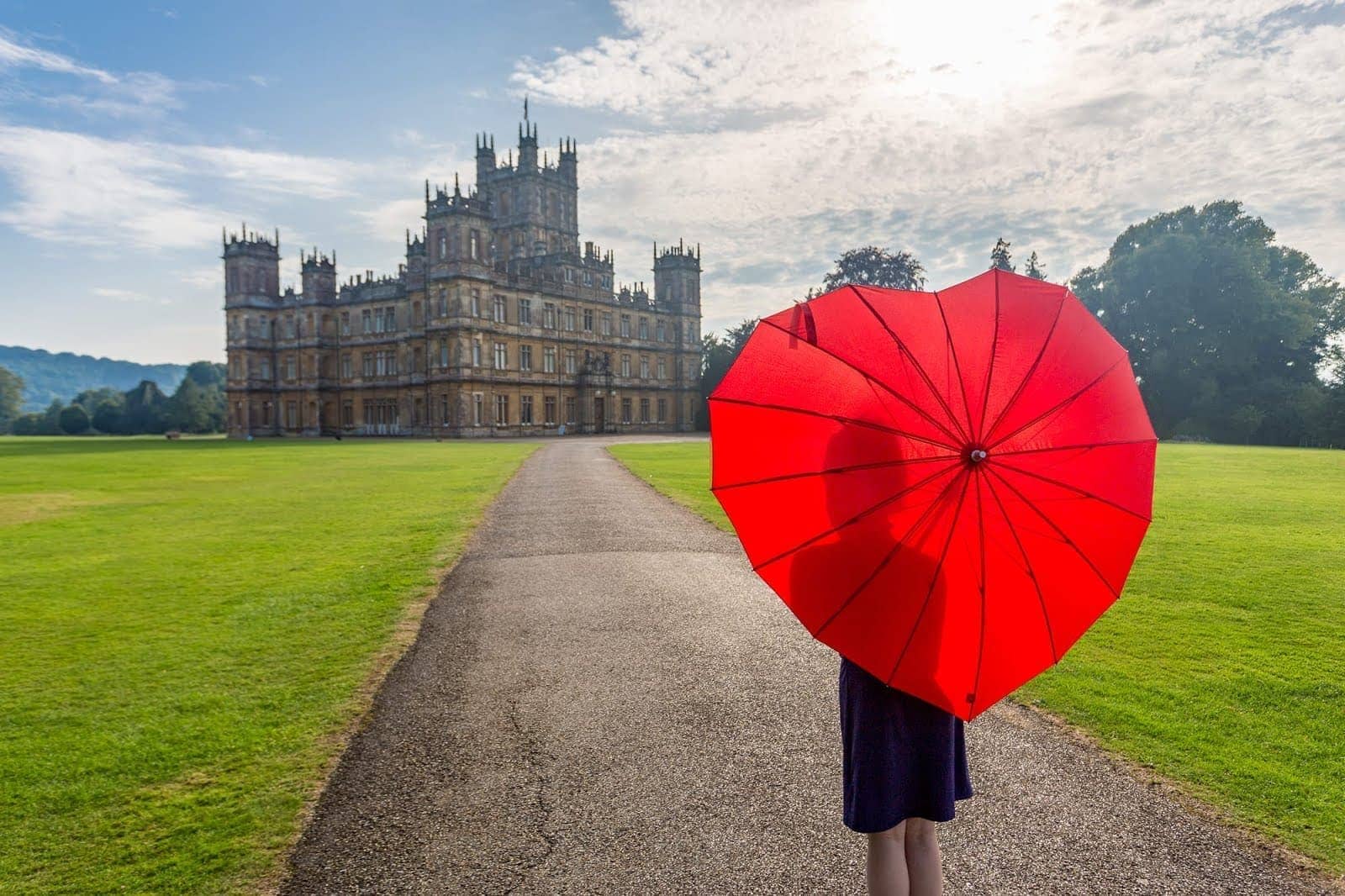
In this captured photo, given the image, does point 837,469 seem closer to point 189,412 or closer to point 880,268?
point 880,268

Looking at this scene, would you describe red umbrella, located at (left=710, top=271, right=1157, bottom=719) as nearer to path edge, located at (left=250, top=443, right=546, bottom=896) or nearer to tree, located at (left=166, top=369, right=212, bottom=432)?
path edge, located at (left=250, top=443, right=546, bottom=896)

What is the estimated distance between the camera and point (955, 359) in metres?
2.48

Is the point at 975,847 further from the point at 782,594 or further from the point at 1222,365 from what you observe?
the point at 1222,365

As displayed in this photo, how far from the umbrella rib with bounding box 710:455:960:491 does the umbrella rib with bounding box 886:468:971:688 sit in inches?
5.1

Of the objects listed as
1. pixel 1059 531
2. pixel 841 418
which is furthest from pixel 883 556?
pixel 1059 531

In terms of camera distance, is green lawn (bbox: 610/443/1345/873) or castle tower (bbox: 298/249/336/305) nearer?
green lawn (bbox: 610/443/1345/873)

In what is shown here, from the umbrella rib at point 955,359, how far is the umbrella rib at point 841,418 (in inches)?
5.4

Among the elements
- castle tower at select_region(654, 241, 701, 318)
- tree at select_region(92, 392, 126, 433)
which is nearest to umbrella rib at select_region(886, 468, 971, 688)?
castle tower at select_region(654, 241, 701, 318)

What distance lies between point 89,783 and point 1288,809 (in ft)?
22.5

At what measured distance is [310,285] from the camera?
7050cm

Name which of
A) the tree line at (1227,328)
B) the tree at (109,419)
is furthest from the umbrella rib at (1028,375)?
the tree at (109,419)

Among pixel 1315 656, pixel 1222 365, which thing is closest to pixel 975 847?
pixel 1315 656

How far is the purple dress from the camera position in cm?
261

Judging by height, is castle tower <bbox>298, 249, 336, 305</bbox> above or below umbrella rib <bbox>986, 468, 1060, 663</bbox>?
above
